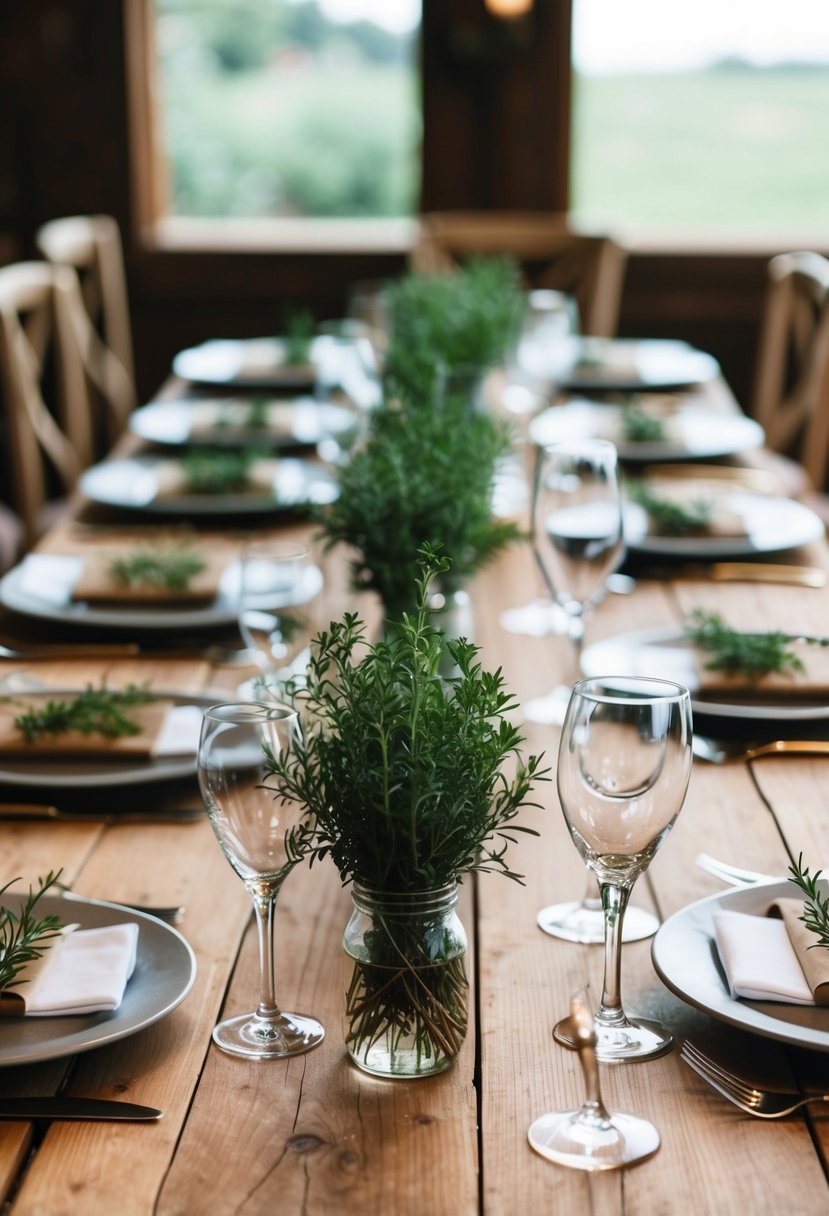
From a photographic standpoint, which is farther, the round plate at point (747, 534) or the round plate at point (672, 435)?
the round plate at point (672, 435)

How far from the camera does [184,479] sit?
2264mm

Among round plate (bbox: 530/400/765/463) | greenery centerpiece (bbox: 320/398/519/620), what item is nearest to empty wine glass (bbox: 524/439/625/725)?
greenery centerpiece (bbox: 320/398/519/620)

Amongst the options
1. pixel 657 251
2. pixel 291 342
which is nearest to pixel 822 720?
pixel 291 342

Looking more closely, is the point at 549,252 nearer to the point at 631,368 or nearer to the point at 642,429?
the point at 631,368

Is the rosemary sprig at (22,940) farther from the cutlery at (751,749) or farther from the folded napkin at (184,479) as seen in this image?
the folded napkin at (184,479)

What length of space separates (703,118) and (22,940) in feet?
14.8

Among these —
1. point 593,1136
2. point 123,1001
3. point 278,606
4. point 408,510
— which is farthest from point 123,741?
point 593,1136

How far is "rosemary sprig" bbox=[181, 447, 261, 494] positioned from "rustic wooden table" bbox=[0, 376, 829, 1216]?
3.48ft

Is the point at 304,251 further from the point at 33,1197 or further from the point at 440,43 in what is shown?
the point at 33,1197

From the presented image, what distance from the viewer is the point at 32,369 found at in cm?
312

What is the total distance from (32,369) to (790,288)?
169 centimetres

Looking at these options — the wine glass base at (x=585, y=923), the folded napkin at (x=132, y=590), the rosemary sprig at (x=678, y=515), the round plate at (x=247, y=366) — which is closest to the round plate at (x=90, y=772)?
the wine glass base at (x=585, y=923)

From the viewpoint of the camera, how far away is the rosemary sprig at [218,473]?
2199 millimetres

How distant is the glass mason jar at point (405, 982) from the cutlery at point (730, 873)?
1.03 feet
